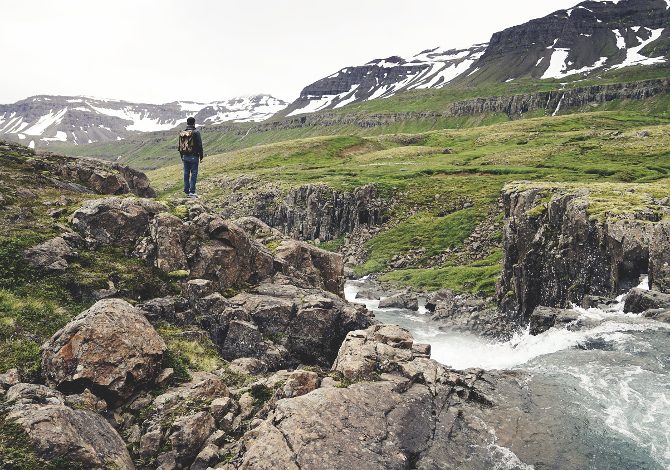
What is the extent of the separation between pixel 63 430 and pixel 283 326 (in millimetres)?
13350

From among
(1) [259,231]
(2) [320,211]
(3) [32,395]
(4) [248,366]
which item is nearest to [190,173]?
(1) [259,231]

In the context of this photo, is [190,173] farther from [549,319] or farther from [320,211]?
[320,211]

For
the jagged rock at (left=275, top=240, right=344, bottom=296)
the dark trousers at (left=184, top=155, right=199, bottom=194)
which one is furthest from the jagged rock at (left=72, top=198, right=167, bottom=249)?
the jagged rock at (left=275, top=240, right=344, bottom=296)

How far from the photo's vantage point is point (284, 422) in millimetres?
15898

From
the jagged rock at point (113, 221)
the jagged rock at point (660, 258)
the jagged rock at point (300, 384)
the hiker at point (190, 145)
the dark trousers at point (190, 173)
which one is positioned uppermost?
the hiker at point (190, 145)

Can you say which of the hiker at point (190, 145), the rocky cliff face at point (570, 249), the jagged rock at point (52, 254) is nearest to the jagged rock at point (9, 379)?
the jagged rock at point (52, 254)

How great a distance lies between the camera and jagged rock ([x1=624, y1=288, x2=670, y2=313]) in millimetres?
33406

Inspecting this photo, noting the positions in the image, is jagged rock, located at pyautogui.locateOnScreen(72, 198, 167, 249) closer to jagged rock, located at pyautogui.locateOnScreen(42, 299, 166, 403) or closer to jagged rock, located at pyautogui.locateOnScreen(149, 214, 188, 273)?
jagged rock, located at pyautogui.locateOnScreen(149, 214, 188, 273)

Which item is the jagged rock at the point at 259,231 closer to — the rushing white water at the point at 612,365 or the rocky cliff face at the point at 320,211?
the rushing white water at the point at 612,365

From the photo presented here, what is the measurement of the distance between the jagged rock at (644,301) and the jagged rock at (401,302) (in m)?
29.9

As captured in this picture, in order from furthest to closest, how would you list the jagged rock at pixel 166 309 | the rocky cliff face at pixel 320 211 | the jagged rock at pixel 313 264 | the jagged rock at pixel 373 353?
1. the rocky cliff face at pixel 320 211
2. the jagged rock at pixel 313 264
3. the jagged rock at pixel 166 309
4. the jagged rock at pixel 373 353

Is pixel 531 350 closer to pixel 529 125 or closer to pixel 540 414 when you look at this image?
pixel 540 414

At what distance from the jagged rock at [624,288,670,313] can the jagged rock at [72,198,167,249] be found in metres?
36.4

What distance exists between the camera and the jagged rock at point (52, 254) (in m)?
21.8
